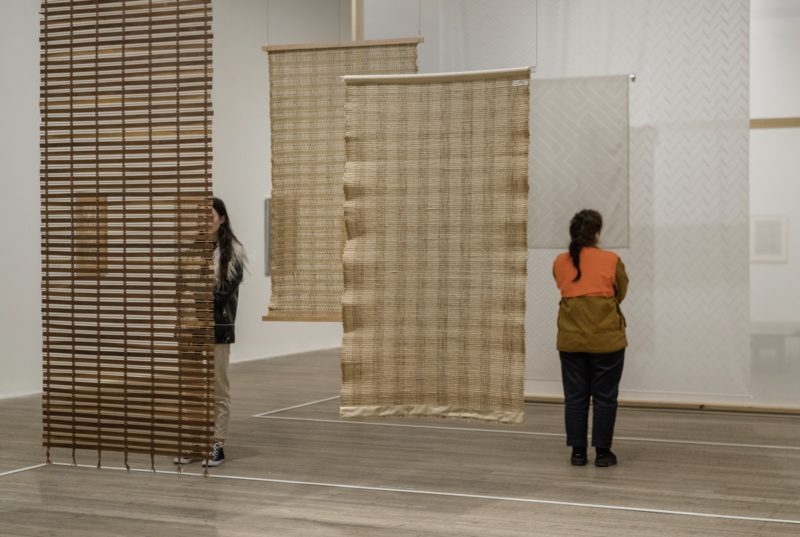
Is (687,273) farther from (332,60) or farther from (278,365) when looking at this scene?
(278,365)

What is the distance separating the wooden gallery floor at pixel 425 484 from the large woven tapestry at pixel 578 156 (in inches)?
59.9

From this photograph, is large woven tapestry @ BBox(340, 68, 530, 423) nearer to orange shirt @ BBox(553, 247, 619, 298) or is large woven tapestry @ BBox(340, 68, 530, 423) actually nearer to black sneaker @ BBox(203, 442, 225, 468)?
orange shirt @ BBox(553, 247, 619, 298)

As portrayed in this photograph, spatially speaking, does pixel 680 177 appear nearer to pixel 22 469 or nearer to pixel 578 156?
pixel 578 156

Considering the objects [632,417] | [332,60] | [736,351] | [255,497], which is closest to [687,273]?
[736,351]

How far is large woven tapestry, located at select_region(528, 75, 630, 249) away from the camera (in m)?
8.10

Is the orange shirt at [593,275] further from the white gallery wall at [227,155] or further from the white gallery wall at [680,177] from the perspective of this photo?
the white gallery wall at [227,155]

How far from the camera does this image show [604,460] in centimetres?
589

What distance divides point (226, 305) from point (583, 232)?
6.44 feet

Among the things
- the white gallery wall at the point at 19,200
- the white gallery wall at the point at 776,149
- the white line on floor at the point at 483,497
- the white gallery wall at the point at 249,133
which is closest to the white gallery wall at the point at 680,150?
the white gallery wall at the point at 776,149

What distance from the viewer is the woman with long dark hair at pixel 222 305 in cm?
592

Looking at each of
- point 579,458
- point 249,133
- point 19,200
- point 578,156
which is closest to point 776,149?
point 578,156

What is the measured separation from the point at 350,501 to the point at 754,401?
405cm

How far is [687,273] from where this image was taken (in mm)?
8094

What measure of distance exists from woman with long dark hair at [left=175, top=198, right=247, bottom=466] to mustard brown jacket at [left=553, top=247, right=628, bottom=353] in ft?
5.86
